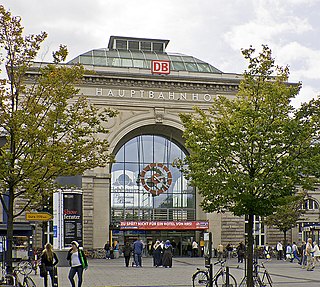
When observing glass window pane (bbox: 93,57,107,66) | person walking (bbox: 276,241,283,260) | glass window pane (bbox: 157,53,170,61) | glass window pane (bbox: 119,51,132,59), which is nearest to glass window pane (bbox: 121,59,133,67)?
glass window pane (bbox: 119,51,132,59)

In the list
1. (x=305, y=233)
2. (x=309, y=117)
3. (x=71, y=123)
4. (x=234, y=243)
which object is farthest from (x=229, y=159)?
(x=234, y=243)

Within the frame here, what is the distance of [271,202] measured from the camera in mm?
21469

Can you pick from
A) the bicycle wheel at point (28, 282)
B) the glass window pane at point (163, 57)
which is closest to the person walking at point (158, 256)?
the bicycle wheel at point (28, 282)

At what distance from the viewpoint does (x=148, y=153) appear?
6425cm

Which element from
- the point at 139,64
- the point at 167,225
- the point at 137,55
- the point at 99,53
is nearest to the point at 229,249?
the point at 167,225

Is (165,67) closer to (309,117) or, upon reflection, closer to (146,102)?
(146,102)

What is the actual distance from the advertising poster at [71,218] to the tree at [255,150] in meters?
14.8

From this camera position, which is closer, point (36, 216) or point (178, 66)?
point (36, 216)

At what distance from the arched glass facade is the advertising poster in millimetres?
26202

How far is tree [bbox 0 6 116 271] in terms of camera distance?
20.6 m

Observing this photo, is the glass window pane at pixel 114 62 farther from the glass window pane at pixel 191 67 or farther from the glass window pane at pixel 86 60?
the glass window pane at pixel 191 67

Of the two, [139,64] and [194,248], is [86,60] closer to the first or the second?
[139,64]

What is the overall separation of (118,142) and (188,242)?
1258 centimetres

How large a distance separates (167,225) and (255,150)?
40454mm
